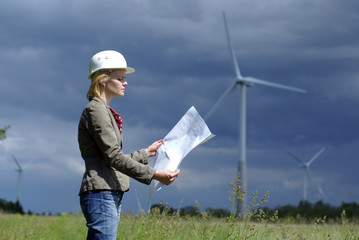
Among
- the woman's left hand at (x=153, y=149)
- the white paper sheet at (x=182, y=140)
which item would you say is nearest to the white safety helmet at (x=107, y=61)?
the white paper sheet at (x=182, y=140)

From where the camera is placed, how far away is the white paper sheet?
445 centimetres

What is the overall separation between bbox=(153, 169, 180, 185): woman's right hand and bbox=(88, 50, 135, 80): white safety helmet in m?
1.05

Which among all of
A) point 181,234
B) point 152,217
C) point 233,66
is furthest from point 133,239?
point 233,66

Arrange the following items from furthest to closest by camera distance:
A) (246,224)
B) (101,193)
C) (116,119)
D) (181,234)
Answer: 1. (181,234)
2. (246,224)
3. (116,119)
4. (101,193)

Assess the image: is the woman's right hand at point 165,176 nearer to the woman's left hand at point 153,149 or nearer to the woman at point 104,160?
the woman at point 104,160

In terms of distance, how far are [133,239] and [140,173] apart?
3.71 metres

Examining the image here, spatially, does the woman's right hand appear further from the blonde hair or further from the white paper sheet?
the blonde hair

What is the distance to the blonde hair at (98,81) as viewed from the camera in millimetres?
4375

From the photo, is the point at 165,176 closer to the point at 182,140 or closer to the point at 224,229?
the point at 182,140

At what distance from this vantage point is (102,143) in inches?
162

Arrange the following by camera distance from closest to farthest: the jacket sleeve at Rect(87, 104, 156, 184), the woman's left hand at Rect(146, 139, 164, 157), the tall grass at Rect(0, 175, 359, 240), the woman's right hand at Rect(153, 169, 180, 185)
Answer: the jacket sleeve at Rect(87, 104, 156, 184) < the woman's right hand at Rect(153, 169, 180, 185) < the woman's left hand at Rect(146, 139, 164, 157) < the tall grass at Rect(0, 175, 359, 240)

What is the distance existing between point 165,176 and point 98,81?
1074mm

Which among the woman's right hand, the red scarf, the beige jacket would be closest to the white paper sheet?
the woman's right hand

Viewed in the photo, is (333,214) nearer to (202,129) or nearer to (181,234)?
(181,234)
